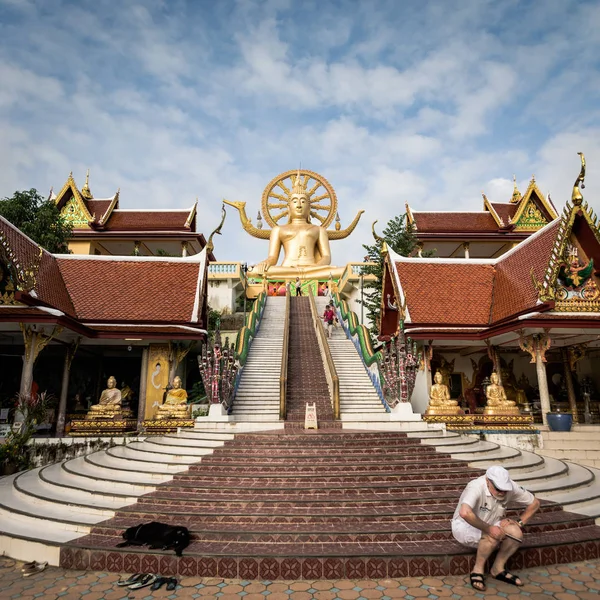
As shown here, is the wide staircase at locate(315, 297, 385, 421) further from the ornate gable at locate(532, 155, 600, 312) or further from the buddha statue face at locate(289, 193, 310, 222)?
the buddha statue face at locate(289, 193, 310, 222)

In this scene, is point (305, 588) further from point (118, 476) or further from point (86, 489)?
point (118, 476)

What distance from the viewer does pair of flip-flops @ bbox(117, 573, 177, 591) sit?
162 inches

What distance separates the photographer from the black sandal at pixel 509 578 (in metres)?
4.11

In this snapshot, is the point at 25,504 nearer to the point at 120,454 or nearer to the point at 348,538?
the point at 120,454

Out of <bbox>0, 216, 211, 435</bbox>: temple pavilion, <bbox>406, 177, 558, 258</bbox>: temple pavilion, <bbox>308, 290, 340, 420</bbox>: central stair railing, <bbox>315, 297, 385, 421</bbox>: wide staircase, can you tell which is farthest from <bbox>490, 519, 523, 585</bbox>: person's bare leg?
<bbox>406, 177, 558, 258</bbox>: temple pavilion

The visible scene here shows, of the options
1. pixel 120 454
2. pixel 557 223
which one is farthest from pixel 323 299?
pixel 120 454

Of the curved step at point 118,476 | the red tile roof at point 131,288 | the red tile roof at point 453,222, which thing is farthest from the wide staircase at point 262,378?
the red tile roof at point 453,222

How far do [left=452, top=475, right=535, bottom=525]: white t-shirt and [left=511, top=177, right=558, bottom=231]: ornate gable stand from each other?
22.7 meters

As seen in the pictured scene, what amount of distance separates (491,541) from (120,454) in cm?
617

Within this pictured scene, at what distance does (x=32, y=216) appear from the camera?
15.7 m

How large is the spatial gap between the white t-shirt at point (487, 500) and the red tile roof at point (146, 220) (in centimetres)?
2187

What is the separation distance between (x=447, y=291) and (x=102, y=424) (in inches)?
407

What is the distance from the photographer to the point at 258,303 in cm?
1891

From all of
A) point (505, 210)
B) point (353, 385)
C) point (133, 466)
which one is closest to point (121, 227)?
point (353, 385)
